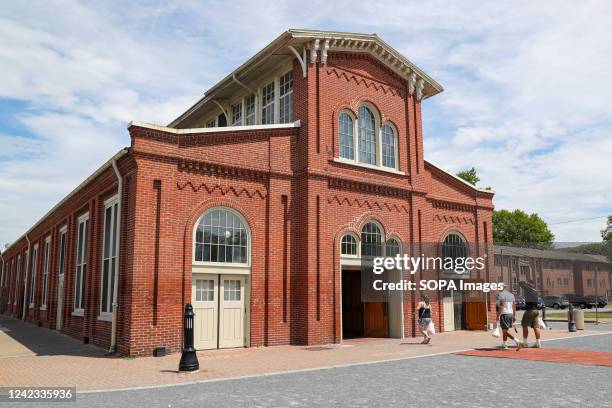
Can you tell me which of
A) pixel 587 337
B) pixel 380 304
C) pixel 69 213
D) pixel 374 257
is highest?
pixel 69 213

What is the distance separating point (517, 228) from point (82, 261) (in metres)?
59.8

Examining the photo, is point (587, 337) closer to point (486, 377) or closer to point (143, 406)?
point (486, 377)

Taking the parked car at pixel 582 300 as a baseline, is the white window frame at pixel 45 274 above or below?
above

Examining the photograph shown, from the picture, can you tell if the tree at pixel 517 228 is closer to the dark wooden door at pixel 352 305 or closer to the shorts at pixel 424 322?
the dark wooden door at pixel 352 305

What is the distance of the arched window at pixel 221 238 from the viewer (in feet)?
47.0

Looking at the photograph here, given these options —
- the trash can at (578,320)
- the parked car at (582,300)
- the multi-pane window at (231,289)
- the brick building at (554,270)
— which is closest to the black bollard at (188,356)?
the multi-pane window at (231,289)

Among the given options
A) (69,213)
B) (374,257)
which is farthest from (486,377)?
(69,213)

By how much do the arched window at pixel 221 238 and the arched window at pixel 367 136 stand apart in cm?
526

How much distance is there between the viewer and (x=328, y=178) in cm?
1655

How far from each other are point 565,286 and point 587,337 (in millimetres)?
39448

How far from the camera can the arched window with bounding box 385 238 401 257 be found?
1808 cm

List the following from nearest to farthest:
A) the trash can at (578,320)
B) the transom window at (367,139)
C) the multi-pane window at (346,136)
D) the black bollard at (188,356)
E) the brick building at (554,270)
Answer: the black bollard at (188,356)
the multi-pane window at (346,136)
the transom window at (367,139)
the trash can at (578,320)
the brick building at (554,270)

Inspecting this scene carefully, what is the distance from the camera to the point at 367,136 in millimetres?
18297

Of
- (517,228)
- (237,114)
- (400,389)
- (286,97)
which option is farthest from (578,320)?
(517,228)
